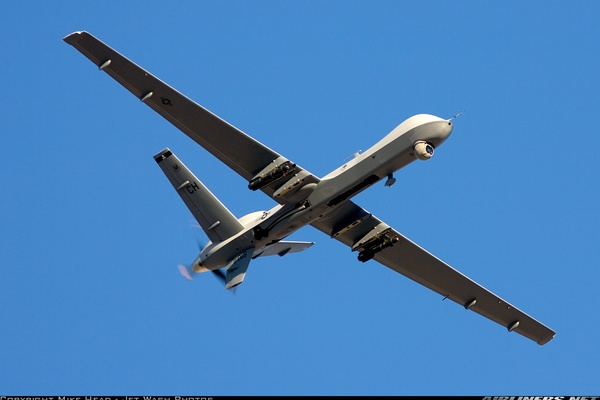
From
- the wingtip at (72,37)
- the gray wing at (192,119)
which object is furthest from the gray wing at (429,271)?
the wingtip at (72,37)

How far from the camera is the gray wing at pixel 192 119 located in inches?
2057

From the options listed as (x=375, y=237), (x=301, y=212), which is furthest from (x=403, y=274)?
(x=301, y=212)

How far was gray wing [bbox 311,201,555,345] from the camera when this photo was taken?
5762 centimetres

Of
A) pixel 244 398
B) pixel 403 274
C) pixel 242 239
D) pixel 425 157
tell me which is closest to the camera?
pixel 244 398

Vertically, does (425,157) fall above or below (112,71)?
below

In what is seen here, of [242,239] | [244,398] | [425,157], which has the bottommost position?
[244,398]

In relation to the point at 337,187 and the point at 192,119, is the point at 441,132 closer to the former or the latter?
the point at 337,187

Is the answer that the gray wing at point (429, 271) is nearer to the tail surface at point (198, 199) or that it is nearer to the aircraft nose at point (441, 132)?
the tail surface at point (198, 199)

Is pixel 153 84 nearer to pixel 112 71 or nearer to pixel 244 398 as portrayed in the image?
pixel 112 71

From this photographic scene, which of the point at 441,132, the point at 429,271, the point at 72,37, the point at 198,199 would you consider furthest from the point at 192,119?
the point at 429,271

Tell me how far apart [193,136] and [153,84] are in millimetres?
3210

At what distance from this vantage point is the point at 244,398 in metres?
48.0

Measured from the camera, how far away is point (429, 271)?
61.6 meters

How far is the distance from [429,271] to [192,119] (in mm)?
16640
